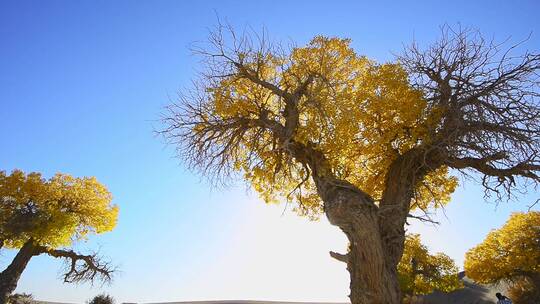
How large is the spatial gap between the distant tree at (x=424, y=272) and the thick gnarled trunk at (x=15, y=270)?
88.2ft

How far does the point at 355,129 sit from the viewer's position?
13.8 metres

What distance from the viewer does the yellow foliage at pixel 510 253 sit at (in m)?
31.1

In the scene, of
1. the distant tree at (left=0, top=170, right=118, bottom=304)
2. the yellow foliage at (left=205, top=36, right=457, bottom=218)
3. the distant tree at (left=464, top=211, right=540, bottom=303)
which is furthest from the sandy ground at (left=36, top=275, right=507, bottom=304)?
the yellow foliage at (left=205, top=36, right=457, bottom=218)

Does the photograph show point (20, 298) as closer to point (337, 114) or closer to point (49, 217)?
point (49, 217)

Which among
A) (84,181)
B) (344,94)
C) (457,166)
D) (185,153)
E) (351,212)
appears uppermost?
(84,181)

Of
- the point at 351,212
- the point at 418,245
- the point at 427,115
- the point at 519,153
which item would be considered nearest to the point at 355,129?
the point at 427,115

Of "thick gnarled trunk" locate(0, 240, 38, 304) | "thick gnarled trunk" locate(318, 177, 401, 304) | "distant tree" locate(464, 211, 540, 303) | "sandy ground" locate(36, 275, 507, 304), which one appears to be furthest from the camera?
"sandy ground" locate(36, 275, 507, 304)

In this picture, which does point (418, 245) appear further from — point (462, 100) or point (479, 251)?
point (462, 100)

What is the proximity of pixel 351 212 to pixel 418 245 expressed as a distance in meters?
A: 25.3

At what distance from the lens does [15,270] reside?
26578 mm

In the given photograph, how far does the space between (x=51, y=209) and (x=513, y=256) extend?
114ft

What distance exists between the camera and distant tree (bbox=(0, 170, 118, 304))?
90.7 feet

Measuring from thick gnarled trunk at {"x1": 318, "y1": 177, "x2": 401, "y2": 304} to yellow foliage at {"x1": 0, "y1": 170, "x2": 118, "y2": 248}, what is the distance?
23420 millimetres

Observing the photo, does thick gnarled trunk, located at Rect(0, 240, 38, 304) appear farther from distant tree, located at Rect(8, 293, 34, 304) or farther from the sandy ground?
the sandy ground
